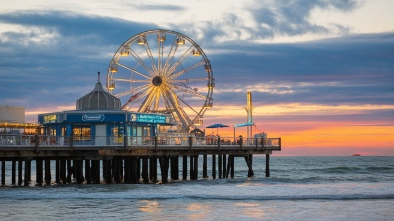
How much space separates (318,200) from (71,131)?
23488 millimetres

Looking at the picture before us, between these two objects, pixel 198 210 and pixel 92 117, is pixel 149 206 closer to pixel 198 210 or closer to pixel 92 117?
pixel 198 210

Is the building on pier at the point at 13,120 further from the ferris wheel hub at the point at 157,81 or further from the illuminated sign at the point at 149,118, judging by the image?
the illuminated sign at the point at 149,118

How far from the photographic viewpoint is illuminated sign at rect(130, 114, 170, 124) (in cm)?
6003

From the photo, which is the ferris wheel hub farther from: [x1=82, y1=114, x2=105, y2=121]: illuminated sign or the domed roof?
[x1=82, y1=114, x2=105, y2=121]: illuminated sign

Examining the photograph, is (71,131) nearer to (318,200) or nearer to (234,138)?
(234,138)

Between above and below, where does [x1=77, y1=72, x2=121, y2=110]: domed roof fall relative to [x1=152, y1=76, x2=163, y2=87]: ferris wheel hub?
below

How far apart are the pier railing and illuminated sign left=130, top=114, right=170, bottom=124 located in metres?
1.67

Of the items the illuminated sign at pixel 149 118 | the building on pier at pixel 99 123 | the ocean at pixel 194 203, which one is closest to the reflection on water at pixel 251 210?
the ocean at pixel 194 203

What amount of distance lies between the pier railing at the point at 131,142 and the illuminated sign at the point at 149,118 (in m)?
1.67

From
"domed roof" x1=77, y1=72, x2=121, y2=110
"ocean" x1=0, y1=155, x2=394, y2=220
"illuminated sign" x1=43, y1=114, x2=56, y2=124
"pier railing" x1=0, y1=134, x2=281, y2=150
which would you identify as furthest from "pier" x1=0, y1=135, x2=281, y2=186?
"domed roof" x1=77, y1=72, x2=121, y2=110

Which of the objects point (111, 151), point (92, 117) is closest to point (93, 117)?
point (92, 117)

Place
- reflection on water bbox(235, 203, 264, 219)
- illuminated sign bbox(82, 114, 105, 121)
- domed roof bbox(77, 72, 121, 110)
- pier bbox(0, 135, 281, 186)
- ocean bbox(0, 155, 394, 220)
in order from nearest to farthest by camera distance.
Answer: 1. ocean bbox(0, 155, 394, 220)
2. reflection on water bbox(235, 203, 264, 219)
3. pier bbox(0, 135, 281, 186)
4. illuminated sign bbox(82, 114, 105, 121)
5. domed roof bbox(77, 72, 121, 110)

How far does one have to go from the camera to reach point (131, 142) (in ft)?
178

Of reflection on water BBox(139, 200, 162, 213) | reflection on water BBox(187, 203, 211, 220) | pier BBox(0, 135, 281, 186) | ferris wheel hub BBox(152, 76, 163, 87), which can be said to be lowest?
reflection on water BBox(187, 203, 211, 220)
